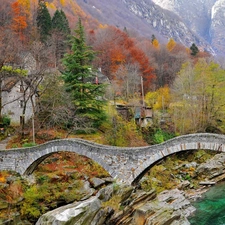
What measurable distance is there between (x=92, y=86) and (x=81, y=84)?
1127mm

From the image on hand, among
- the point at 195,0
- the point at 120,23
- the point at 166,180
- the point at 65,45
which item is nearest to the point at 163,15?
the point at 120,23

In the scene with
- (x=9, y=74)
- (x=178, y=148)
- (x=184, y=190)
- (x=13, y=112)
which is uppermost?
(x=9, y=74)

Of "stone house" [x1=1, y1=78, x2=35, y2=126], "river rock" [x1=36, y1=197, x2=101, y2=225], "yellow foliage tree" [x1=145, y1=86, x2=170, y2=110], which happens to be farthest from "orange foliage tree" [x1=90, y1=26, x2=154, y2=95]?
"river rock" [x1=36, y1=197, x2=101, y2=225]

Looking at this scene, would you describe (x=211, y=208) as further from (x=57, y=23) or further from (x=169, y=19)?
(x=169, y=19)

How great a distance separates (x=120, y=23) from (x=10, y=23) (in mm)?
66789

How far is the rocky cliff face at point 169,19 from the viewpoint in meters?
107

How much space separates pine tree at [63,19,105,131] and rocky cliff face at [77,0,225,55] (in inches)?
2843

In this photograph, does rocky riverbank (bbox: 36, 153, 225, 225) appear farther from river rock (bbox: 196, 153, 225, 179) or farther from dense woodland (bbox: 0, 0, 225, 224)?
river rock (bbox: 196, 153, 225, 179)

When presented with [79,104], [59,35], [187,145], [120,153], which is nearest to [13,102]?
[79,104]

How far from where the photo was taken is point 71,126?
2689cm

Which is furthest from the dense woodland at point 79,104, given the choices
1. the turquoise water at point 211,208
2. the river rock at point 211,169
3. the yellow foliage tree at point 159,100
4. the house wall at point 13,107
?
the turquoise water at point 211,208

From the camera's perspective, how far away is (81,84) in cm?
2519

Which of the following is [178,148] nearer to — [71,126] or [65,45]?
[71,126]

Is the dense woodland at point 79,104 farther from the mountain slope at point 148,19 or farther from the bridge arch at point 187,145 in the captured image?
the mountain slope at point 148,19
